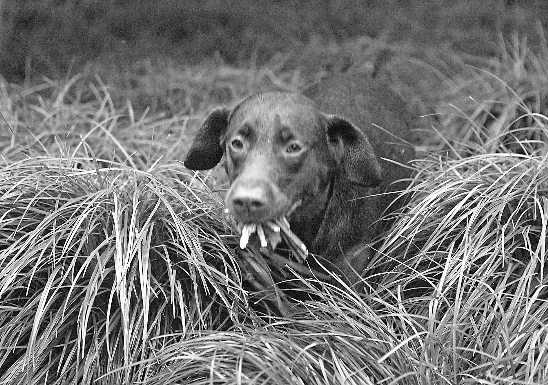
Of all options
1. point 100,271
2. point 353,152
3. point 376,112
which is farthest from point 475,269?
point 100,271

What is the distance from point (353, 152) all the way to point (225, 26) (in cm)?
315

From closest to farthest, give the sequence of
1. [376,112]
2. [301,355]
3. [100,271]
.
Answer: [301,355] < [100,271] < [376,112]

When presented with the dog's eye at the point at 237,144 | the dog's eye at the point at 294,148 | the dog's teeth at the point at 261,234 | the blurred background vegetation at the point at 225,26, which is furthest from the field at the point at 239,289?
the blurred background vegetation at the point at 225,26

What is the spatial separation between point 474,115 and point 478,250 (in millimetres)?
1823

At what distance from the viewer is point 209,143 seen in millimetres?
4059

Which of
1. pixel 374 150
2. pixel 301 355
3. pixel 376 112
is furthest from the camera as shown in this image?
pixel 376 112

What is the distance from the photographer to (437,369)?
317cm

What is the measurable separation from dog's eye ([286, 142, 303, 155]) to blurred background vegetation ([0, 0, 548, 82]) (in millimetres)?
2961

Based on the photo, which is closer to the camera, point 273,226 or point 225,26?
point 273,226

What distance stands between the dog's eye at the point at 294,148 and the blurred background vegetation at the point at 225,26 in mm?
2961

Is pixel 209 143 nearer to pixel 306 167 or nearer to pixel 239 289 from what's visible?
pixel 306 167

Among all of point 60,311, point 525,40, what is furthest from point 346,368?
point 525,40

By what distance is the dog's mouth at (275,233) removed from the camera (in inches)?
141

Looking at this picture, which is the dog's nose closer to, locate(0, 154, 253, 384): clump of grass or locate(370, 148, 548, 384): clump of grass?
locate(0, 154, 253, 384): clump of grass
